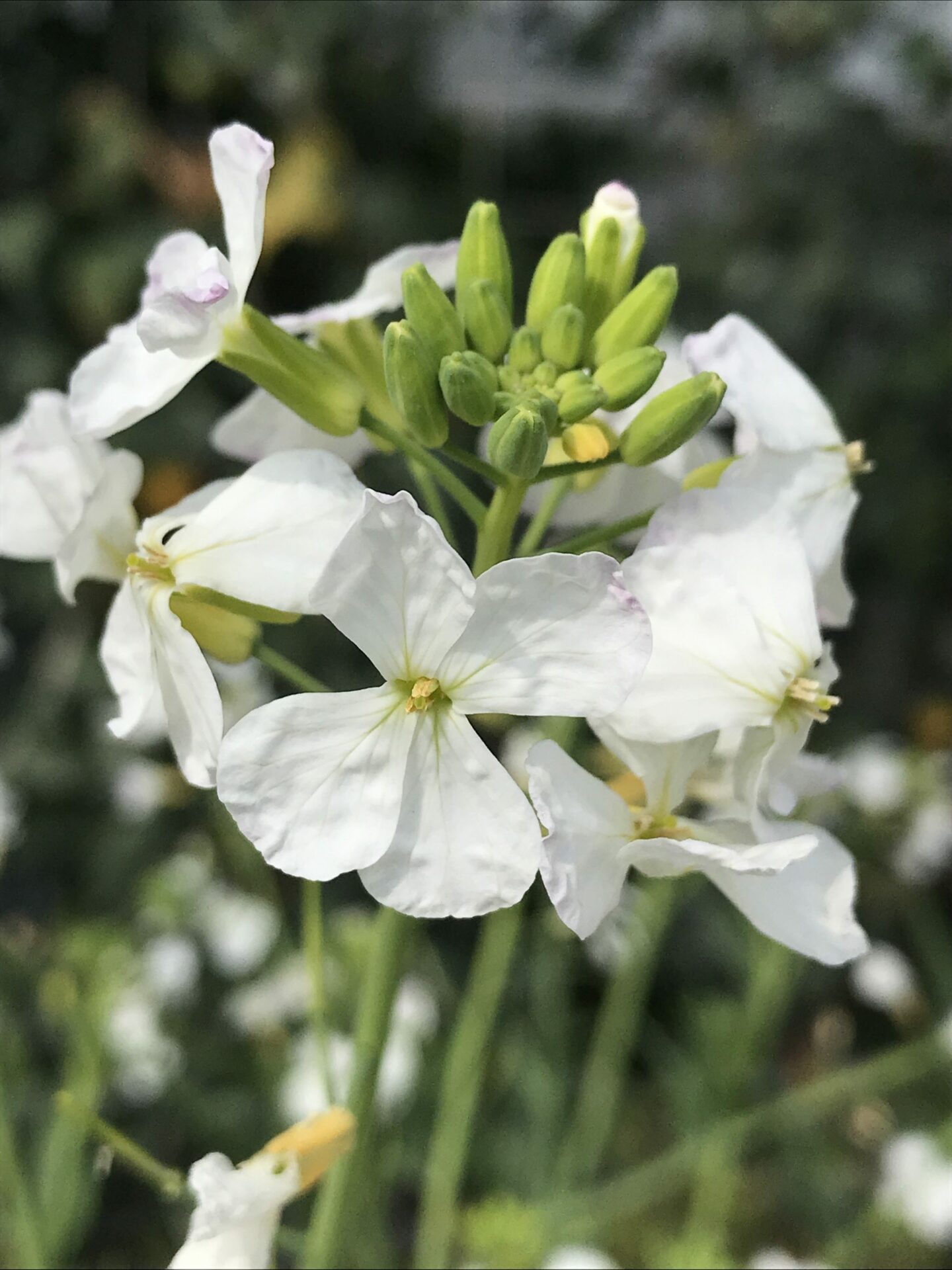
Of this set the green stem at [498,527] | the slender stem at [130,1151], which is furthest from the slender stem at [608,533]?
the slender stem at [130,1151]

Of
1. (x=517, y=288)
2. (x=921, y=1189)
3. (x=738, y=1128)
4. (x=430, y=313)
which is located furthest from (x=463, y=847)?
(x=517, y=288)

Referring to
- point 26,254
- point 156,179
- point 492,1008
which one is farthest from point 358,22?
point 492,1008

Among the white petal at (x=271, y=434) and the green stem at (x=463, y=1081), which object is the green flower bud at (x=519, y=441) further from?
the green stem at (x=463, y=1081)

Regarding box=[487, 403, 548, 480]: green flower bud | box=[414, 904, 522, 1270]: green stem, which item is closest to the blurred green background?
box=[414, 904, 522, 1270]: green stem

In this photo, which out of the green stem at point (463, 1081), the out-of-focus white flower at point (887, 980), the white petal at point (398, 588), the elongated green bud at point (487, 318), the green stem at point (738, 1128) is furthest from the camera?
the out-of-focus white flower at point (887, 980)

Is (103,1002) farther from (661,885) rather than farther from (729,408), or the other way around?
(729,408)

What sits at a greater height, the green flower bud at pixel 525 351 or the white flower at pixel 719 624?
the green flower bud at pixel 525 351

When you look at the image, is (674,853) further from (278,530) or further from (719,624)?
(278,530)
